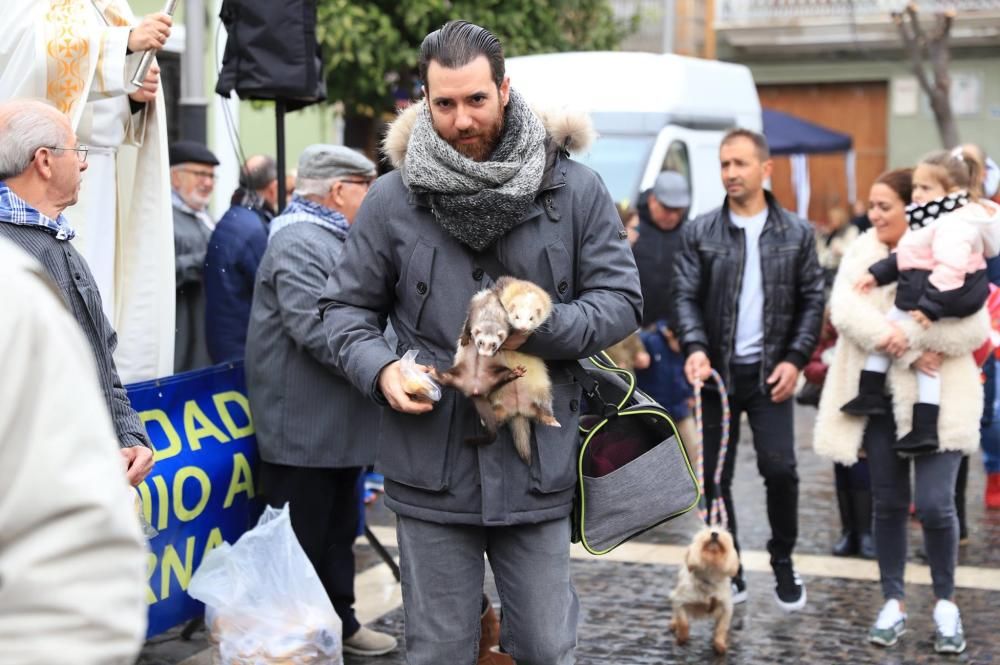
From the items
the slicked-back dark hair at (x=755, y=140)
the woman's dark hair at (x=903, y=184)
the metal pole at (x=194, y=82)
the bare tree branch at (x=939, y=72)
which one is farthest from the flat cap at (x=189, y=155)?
the bare tree branch at (x=939, y=72)

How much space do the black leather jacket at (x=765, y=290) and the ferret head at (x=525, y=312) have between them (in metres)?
2.80

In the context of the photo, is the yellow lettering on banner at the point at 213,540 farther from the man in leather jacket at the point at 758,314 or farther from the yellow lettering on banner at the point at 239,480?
the man in leather jacket at the point at 758,314

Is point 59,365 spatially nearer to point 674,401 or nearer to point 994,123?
point 674,401

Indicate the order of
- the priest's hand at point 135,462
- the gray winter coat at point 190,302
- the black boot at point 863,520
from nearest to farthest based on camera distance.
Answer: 1. the priest's hand at point 135,462
2. the gray winter coat at point 190,302
3. the black boot at point 863,520

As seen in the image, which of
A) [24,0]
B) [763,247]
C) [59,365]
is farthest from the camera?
[763,247]

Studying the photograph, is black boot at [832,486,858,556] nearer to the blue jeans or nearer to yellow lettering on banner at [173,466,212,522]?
the blue jeans

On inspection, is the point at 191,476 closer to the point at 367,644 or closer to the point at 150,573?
the point at 150,573

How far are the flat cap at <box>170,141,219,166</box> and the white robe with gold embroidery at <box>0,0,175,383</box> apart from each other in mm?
2122

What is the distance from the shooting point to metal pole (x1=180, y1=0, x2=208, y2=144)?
326 inches

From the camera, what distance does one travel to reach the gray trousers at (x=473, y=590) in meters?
3.54

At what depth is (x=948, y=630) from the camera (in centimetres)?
553

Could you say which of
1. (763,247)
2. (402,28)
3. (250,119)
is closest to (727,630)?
(763,247)

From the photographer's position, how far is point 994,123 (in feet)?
87.1

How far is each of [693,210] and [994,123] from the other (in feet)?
55.0
